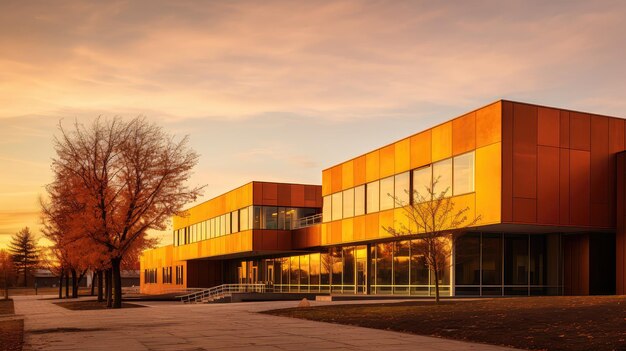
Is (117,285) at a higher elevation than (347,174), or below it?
below

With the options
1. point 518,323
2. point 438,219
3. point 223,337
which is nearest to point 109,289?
point 438,219

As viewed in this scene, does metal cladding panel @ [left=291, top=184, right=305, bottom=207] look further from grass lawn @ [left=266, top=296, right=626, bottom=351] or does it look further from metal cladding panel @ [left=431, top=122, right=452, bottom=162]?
grass lawn @ [left=266, top=296, right=626, bottom=351]

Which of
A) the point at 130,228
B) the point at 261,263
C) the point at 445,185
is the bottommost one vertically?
the point at 261,263

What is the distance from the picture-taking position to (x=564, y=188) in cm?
3459

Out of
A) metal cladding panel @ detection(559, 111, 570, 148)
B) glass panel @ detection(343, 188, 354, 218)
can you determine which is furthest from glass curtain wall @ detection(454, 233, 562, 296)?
glass panel @ detection(343, 188, 354, 218)

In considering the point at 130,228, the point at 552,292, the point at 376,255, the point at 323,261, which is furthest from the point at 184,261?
the point at 552,292

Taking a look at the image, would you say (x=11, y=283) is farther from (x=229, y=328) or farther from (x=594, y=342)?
(x=594, y=342)

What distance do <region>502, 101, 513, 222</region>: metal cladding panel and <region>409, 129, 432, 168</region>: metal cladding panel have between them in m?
6.10

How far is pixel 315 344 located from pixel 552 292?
27.3 meters

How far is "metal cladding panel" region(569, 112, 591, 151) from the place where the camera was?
115ft

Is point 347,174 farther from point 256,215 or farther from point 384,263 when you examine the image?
point 256,215

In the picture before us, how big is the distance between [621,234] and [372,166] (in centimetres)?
1622

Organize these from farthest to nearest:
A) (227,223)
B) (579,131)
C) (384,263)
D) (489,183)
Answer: (227,223)
(384,263)
(579,131)
(489,183)

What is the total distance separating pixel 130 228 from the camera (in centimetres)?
3747
